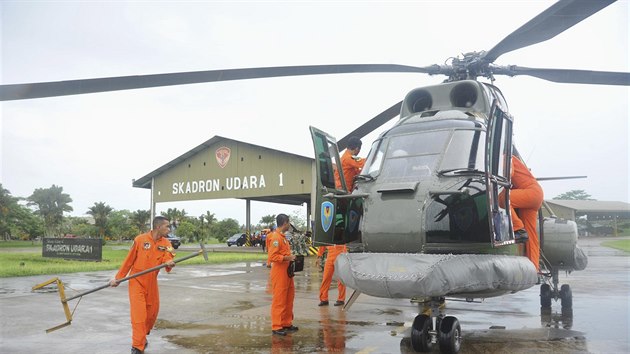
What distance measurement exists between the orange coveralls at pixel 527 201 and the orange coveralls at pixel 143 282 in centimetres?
451

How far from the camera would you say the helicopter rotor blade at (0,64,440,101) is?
13.8 feet

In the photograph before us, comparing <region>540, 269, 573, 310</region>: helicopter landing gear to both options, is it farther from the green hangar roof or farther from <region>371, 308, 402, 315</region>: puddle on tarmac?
the green hangar roof

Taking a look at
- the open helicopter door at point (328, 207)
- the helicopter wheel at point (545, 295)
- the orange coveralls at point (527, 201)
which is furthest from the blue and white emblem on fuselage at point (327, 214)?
the helicopter wheel at point (545, 295)

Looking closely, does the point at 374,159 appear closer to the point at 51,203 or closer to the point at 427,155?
the point at 427,155

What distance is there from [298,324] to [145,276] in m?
2.50

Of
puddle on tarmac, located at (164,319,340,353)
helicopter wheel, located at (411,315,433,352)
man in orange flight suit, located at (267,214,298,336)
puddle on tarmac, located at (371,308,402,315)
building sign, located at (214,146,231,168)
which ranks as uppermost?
building sign, located at (214,146,231,168)

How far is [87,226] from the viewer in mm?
74688

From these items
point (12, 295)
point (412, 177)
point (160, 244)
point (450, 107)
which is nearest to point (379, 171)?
point (412, 177)

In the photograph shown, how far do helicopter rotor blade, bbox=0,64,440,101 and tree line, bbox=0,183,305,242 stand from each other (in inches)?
2086

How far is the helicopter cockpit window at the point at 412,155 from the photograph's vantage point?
5715 mm

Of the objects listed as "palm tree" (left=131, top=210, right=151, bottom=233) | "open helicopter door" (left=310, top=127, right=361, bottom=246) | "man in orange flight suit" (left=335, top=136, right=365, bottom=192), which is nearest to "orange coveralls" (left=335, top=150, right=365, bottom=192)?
"man in orange flight suit" (left=335, top=136, right=365, bottom=192)

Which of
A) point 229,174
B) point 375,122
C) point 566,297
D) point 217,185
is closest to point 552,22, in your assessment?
point 375,122

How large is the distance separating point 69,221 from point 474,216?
87.3 metres

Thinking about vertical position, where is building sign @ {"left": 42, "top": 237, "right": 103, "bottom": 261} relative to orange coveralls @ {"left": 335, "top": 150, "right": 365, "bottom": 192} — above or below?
below
